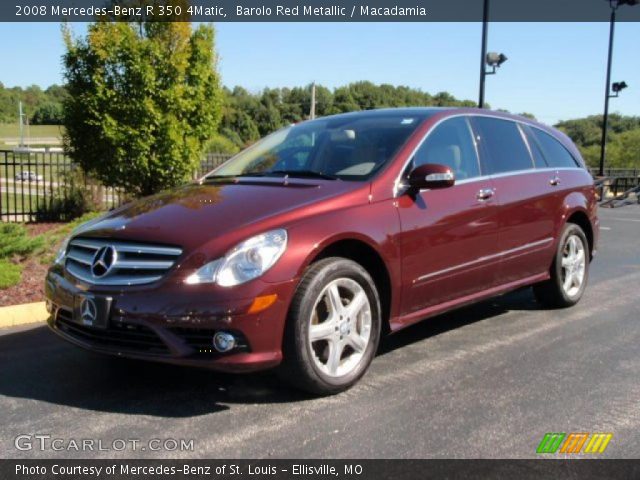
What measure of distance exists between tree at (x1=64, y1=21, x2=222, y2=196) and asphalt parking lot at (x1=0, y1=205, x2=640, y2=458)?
5.56 m

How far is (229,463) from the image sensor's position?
9.44 feet

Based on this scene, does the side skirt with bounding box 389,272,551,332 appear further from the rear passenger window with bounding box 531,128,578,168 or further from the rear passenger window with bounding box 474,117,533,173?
the rear passenger window with bounding box 531,128,578,168

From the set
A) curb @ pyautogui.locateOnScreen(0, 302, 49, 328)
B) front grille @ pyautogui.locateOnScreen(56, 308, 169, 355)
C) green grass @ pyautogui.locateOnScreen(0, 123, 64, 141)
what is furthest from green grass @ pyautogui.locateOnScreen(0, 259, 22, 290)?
green grass @ pyautogui.locateOnScreen(0, 123, 64, 141)

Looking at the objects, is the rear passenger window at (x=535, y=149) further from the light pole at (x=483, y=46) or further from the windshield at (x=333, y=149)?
the light pole at (x=483, y=46)

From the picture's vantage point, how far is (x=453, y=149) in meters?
4.74

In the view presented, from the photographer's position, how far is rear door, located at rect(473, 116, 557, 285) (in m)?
4.96

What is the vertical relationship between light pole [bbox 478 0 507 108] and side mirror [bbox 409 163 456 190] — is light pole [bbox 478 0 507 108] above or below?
above

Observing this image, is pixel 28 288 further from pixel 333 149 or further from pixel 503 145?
pixel 503 145

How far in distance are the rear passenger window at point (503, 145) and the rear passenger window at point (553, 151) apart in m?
0.37

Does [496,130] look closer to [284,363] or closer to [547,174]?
[547,174]

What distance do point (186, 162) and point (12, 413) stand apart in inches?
298

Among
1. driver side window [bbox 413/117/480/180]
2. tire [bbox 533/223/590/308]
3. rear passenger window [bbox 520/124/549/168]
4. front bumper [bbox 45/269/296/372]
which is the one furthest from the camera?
tire [bbox 533/223/590/308]

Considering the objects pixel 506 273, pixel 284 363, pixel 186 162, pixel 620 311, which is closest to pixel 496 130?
pixel 506 273

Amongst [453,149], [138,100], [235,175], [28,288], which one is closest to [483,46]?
[138,100]
